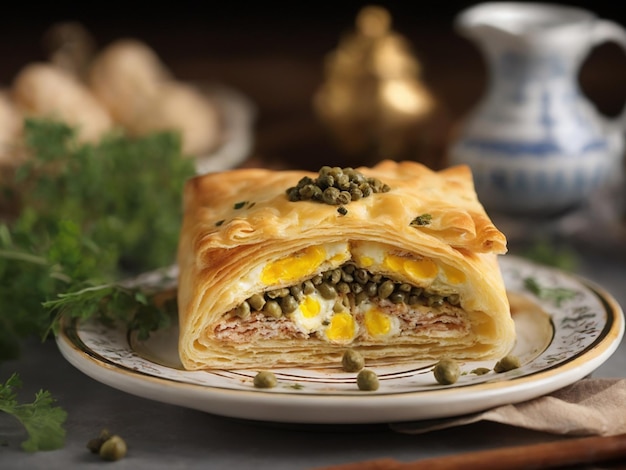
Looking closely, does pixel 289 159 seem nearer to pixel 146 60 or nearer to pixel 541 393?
pixel 146 60

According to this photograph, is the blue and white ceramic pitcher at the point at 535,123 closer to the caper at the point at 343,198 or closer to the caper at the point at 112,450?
the caper at the point at 343,198

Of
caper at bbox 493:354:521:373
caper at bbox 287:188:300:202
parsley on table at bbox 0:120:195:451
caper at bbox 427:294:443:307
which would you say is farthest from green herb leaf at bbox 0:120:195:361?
caper at bbox 493:354:521:373

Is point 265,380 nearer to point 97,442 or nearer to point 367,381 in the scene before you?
point 367,381

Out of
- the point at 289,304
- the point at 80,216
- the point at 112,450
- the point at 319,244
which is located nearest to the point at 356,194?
the point at 319,244

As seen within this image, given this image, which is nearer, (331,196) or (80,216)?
(331,196)

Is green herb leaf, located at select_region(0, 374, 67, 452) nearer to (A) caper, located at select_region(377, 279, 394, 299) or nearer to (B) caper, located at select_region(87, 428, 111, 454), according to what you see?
(B) caper, located at select_region(87, 428, 111, 454)
